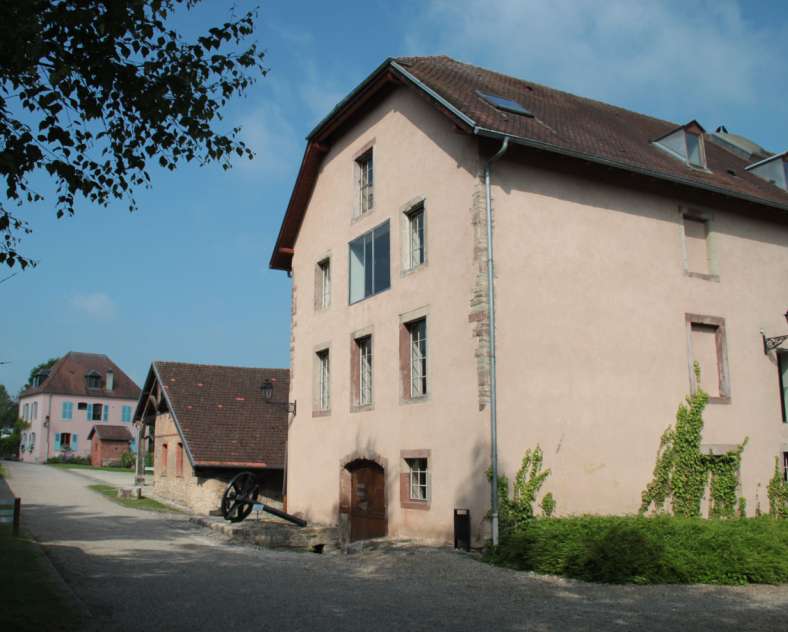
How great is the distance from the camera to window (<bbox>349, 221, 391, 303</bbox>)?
1636 centimetres

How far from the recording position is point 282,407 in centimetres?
2734

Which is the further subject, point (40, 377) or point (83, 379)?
point (40, 377)

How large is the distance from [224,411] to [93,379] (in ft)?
139

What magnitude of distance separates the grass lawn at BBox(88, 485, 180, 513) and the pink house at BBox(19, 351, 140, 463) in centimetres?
3192

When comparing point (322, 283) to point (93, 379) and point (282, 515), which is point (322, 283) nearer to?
point (282, 515)

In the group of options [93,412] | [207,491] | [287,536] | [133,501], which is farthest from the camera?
[93,412]

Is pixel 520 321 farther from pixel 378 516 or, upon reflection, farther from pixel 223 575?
pixel 223 575

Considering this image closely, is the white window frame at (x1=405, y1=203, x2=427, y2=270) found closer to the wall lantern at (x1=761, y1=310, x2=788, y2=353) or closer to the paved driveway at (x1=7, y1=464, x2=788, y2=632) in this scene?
the paved driveway at (x1=7, y1=464, x2=788, y2=632)

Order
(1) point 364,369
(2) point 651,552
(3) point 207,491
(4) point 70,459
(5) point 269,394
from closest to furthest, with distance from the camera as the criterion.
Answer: (2) point 651,552, (1) point 364,369, (3) point 207,491, (5) point 269,394, (4) point 70,459

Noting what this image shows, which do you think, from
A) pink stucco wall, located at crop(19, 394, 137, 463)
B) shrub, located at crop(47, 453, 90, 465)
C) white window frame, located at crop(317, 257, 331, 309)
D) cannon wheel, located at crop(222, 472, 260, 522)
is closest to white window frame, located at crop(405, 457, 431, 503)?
cannon wheel, located at crop(222, 472, 260, 522)

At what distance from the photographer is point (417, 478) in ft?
48.1

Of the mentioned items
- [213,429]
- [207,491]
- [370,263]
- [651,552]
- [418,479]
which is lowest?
[651,552]

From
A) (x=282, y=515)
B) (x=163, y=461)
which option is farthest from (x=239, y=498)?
(x=163, y=461)

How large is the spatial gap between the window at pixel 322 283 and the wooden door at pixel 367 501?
4396 mm
